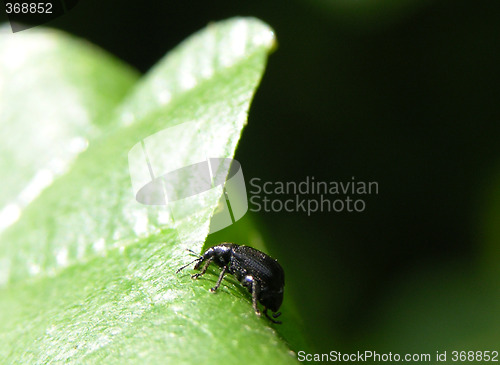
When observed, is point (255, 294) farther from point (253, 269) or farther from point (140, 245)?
point (140, 245)

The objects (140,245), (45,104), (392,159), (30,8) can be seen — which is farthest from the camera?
(392,159)

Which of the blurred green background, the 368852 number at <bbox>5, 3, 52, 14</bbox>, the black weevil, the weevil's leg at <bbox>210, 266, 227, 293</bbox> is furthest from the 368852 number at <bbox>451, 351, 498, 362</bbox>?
the 368852 number at <bbox>5, 3, 52, 14</bbox>

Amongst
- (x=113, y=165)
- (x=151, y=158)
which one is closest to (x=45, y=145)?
(x=113, y=165)

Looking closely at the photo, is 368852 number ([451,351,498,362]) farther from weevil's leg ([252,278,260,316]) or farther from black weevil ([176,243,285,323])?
weevil's leg ([252,278,260,316])

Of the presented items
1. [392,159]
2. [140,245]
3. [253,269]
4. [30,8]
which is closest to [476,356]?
[392,159]

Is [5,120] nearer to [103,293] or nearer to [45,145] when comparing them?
[45,145]

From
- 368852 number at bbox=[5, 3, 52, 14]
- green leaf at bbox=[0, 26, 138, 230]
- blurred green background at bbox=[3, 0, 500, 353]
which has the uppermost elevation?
368852 number at bbox=[5, 3, 52, 14]

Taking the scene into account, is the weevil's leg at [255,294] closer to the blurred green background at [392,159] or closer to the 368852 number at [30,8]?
the blurred green background at [392,159]
